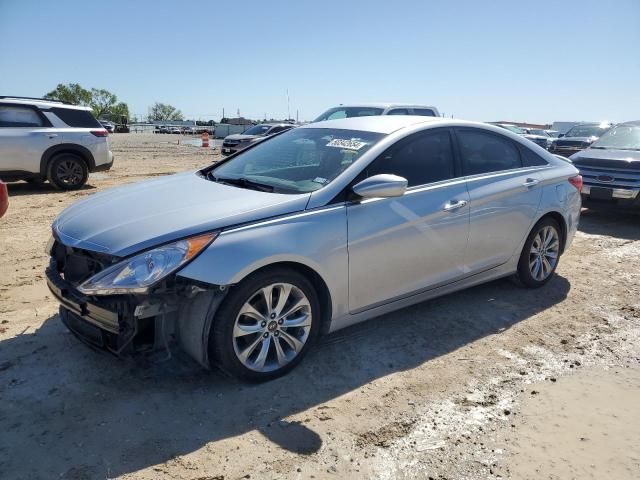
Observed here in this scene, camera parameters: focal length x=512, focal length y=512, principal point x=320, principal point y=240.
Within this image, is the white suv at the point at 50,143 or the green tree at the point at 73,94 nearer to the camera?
the white suv at the point at 50,143

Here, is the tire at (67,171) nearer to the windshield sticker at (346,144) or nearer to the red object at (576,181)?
the windshield sticker at (346,144)

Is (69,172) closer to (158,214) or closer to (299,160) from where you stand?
(299,160)

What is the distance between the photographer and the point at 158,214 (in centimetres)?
320

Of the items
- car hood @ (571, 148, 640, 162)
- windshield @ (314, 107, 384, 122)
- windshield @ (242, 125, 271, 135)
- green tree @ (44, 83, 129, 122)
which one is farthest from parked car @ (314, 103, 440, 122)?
green tree @ (44, 83, 129, 122)

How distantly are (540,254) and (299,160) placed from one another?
103 inches

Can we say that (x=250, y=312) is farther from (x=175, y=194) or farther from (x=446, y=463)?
(x=446, y=463)

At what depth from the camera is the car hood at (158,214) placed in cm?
295

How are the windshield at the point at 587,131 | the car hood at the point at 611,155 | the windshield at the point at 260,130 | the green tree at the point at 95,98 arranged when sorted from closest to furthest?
1. the car hood at the point at 611,155
2. the windshield at the point at 587,131
3. the windshield at the point at 260,130
4. the green tree at the point at 95,98

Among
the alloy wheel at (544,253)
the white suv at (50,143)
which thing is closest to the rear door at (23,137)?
the white suv at (50,143)

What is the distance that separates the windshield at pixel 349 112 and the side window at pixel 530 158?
657cm

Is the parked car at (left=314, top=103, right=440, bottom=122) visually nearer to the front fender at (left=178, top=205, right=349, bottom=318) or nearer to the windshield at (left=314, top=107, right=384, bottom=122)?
the windshield at (left=314, top=107, right=384, bottom=122)

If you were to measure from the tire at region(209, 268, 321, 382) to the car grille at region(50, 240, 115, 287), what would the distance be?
0.75 meters

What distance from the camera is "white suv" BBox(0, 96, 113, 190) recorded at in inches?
380

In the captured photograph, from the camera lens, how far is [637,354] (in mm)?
3859
